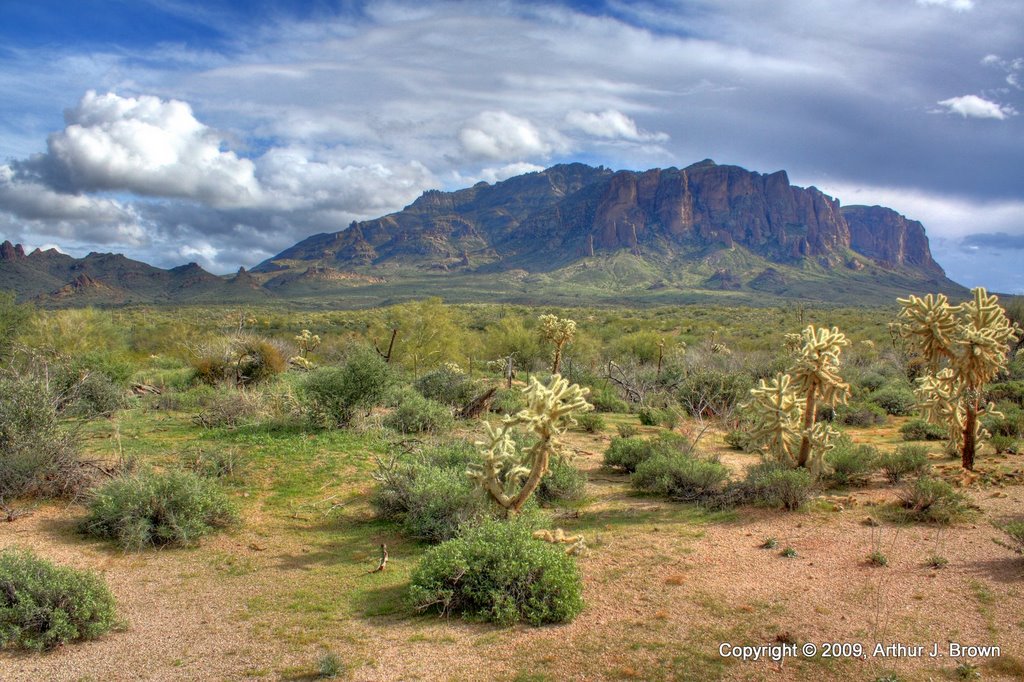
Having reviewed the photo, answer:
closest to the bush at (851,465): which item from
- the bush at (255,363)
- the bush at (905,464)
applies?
the bush at (905,464)

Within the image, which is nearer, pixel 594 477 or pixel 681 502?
pixel 681 502

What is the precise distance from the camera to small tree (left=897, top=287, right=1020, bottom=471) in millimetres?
11023

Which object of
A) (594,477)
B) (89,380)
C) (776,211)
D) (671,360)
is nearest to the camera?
(594,477)

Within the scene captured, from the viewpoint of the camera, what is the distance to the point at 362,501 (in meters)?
11.1

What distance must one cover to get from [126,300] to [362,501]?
404 ft

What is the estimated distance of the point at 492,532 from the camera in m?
7.39

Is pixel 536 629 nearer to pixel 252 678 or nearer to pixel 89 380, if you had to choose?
pixel 252 678

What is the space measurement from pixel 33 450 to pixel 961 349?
Answer: 16287 millimetres

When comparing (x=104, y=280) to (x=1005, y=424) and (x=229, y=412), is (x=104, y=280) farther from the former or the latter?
(x=1005, y=424)

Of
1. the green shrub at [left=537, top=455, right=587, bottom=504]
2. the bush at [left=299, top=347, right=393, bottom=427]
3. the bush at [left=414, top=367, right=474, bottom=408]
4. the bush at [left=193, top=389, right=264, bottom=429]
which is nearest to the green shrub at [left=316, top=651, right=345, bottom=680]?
the green shrub at [left=537, top=455, right=587, bottom=504]

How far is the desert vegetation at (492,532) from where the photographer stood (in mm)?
5945

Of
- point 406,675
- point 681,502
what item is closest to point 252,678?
point 406,675

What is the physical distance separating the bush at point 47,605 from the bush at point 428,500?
4.11 metres

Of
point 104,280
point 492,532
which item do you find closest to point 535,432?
point 492,532
